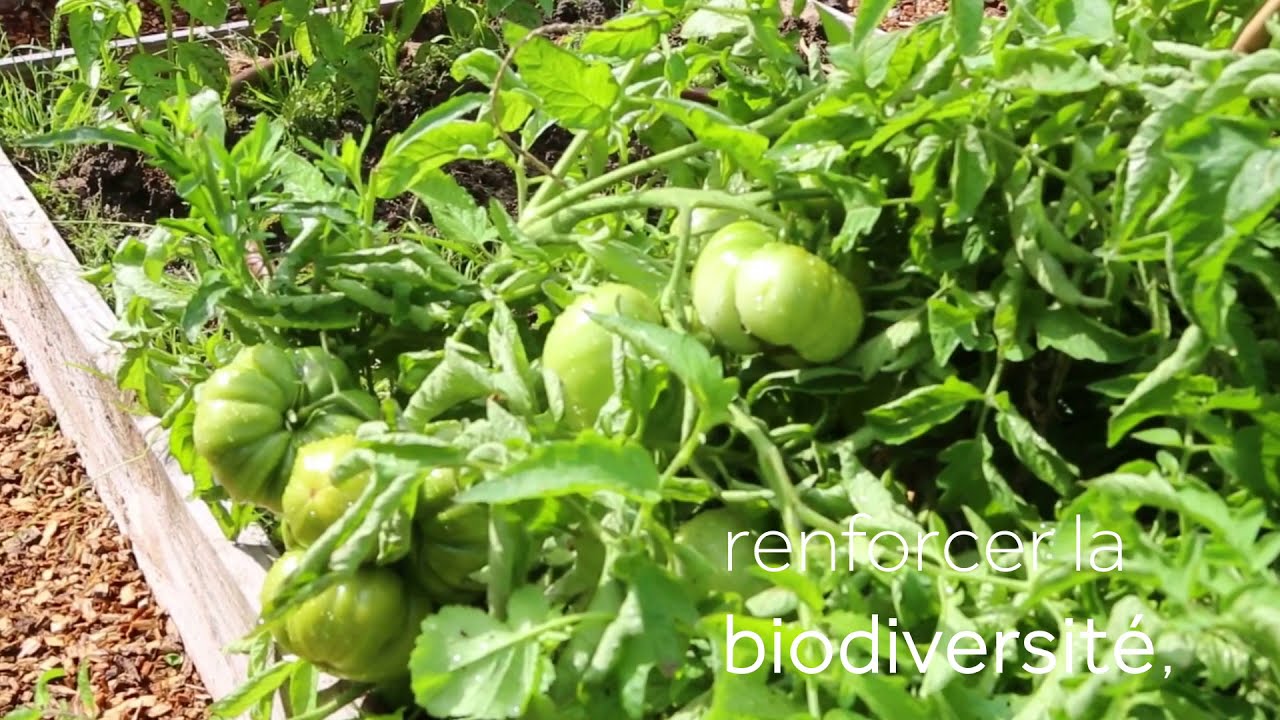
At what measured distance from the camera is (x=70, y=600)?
2.03 meters

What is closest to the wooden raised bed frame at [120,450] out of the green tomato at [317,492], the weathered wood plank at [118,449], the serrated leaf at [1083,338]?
the weathered wood plank at [118,449]

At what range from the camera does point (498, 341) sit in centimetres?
98

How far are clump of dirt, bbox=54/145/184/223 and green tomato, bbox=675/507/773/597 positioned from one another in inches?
64.2

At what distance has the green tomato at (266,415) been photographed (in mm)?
1076

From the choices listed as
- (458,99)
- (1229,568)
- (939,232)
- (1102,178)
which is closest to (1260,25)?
(1102,178)

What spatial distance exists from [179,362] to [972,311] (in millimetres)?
883

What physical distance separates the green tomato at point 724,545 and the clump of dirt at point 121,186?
5.35 ft

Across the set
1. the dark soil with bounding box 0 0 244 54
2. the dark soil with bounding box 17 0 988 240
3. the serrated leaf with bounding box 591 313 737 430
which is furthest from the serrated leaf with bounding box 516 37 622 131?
the dark soil with bounding box 0 0 244 54

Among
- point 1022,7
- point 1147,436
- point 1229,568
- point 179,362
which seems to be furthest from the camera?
point 179,362

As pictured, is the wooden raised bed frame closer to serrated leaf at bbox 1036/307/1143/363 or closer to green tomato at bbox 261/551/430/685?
green tomato at bbox 261/551/430/685

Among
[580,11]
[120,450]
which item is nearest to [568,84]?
[120,450]

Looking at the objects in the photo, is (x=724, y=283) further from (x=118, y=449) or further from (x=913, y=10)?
→ (x=913, y=10)

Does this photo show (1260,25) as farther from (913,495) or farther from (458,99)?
(458,99)

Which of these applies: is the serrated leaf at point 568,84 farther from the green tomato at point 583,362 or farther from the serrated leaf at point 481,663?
the serrated leaf at point 481,663
